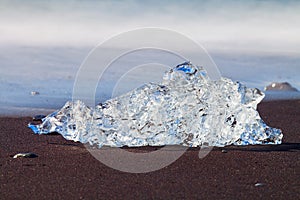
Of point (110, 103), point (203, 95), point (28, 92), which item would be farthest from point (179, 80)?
point (28, 92)

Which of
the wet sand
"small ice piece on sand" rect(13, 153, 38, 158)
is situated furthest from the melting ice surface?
"small ice piece on sand" rect(13, 153, 38, 158)

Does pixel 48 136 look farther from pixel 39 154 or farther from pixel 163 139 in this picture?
pixel 163 139

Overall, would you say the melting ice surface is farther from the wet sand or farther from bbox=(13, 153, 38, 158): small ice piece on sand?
bbox=(13, 153, 38, 158): small ice piece on sand

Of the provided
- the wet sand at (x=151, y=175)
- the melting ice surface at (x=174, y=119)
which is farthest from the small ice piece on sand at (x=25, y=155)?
the melting ice surface at (x=174, y=119)

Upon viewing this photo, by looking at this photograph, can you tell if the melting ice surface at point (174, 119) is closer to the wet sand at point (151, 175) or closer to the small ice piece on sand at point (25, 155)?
the wet sand at point (151, 175)

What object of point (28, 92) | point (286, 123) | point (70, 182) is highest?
point (28, 92)

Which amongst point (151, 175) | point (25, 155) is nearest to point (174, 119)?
point (151, 175)
